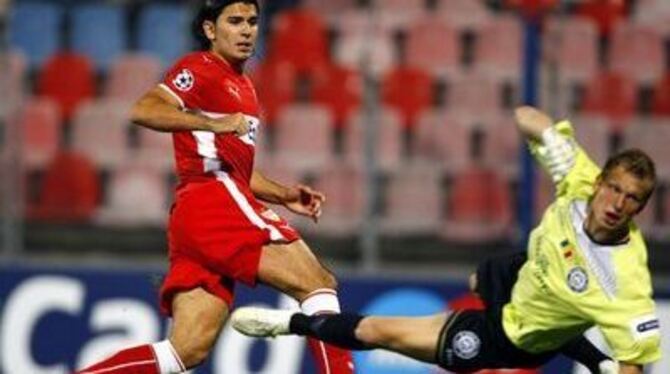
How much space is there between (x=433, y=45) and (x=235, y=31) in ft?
13.4

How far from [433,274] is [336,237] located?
23.7 inches

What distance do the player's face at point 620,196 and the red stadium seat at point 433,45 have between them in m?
4.20

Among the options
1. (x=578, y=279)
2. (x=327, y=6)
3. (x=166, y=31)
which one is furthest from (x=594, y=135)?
(x=578, y=279)

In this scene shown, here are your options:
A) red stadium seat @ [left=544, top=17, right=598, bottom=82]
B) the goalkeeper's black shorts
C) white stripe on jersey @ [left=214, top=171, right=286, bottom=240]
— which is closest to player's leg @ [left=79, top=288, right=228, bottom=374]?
white stripe on jersey @ [left=214, top=171, right=286, bottom=240]

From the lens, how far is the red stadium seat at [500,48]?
11.7m

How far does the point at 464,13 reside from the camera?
472 inches

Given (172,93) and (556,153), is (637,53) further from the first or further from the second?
(172,93)

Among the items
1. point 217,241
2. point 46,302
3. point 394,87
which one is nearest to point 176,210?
point 217,241

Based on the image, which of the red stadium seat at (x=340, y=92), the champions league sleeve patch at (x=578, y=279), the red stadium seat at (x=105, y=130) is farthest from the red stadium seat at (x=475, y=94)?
the champions league sleeve patch at (x=578, y=279)

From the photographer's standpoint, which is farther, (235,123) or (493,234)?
(493,234)

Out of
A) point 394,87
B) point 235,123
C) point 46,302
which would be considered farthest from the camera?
point 394,87

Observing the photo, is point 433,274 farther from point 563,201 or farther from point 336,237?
point 563,201

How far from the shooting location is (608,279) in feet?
25.9

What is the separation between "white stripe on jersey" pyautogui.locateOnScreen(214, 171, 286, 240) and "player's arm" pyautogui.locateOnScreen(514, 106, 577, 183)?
122 cm
